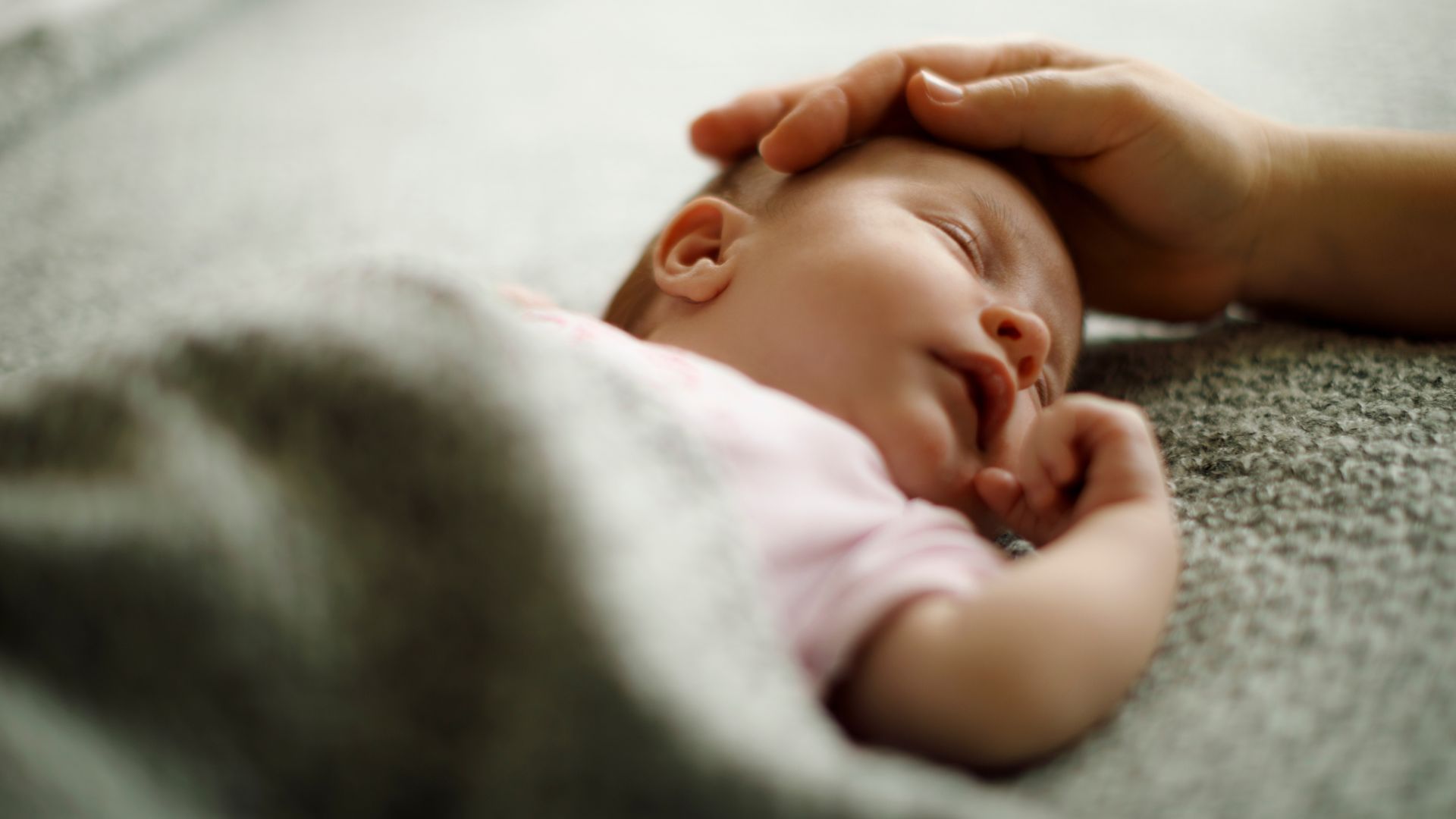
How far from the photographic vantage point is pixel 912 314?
0.63 meters

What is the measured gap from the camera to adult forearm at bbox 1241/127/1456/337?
2.59ft

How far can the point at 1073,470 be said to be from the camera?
56 centimetres

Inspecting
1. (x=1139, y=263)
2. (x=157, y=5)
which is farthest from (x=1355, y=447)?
(x=157, y=5)

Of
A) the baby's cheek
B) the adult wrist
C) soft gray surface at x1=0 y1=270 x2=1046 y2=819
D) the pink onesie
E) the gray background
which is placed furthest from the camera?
the gray background

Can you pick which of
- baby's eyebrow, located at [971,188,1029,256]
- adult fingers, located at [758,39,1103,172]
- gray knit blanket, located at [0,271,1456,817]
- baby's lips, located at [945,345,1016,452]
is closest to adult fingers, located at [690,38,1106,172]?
adult fingers, located at [758,39,1103,172]

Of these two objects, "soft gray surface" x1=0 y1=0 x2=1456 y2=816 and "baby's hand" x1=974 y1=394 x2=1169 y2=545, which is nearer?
"soft gray surface" x1=0 y1=0 x2=1456 y2=816

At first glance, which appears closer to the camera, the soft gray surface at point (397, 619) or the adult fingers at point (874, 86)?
the soft gray surface at point (397, 619)

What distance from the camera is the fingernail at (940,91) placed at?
29.7 inches

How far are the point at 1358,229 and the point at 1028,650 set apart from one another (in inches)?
23.7

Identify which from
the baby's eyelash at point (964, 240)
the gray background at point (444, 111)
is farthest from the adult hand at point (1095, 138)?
the gray background at point (444, 111)

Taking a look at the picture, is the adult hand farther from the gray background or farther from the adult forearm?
the gray background

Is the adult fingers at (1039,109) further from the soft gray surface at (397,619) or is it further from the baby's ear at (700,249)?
the soft gray surface at (397,619)

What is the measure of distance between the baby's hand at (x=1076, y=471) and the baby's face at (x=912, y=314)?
0.04 metres

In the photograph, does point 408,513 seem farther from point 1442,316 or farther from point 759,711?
point 1442,316
